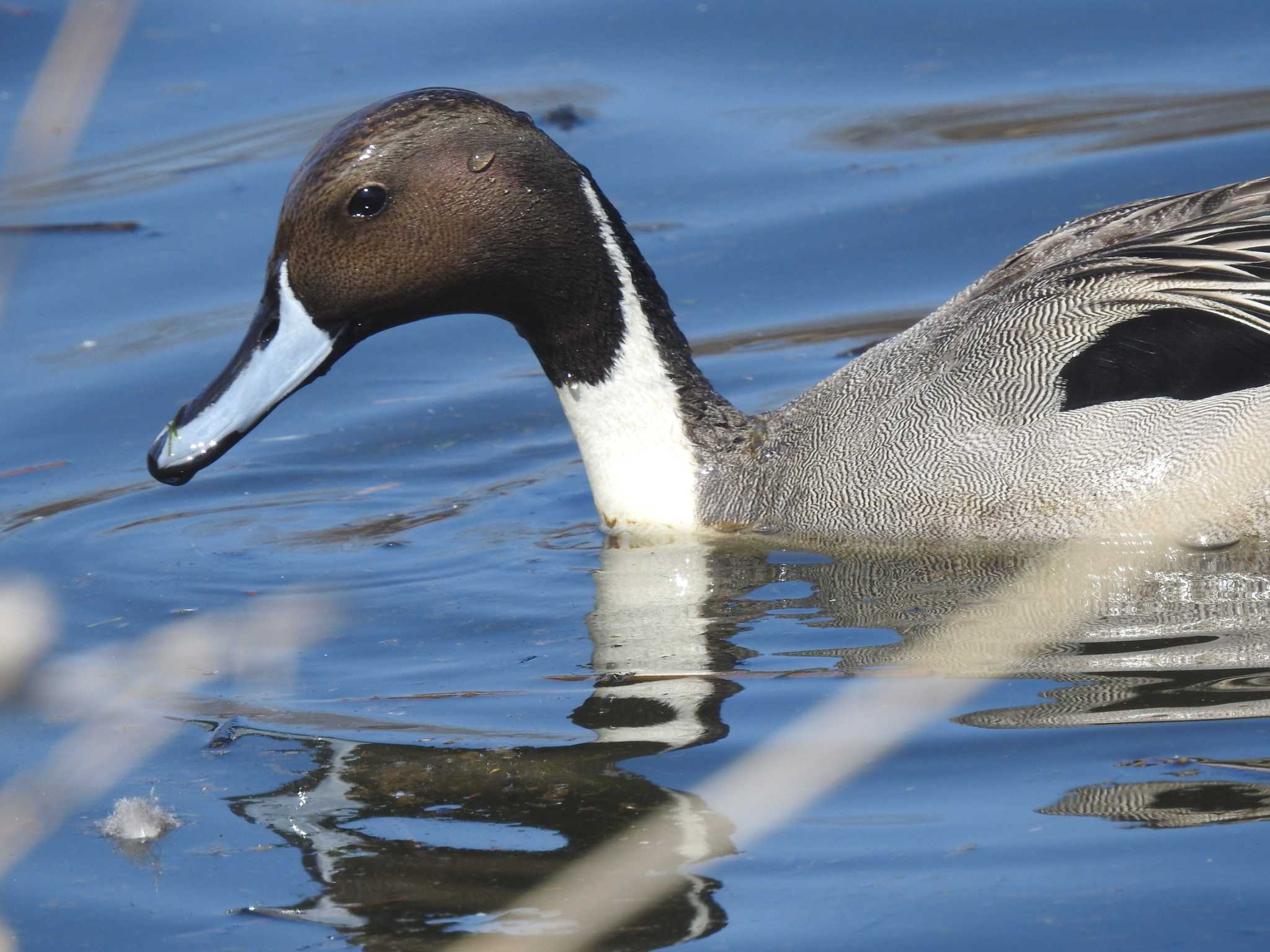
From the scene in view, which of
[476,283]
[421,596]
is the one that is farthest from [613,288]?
[421,596]

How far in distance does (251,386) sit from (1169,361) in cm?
209

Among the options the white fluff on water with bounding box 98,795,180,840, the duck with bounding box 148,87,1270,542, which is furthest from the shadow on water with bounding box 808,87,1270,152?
the white fluff on water with bounding box 98,795,180,840

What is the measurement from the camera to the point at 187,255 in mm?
7191

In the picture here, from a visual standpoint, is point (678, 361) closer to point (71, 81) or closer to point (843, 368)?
point (843, 368)

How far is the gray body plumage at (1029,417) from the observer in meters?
4.23

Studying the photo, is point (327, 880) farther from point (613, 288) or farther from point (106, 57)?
point (613, 288)

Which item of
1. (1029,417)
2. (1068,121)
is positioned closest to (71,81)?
(1029,417)

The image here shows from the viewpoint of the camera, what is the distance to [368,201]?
4.36m

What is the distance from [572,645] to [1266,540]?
1.56 metres

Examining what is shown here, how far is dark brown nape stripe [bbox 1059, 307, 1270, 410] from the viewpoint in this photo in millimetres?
4246

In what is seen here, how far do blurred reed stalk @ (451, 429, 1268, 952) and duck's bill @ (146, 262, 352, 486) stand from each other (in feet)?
4.97

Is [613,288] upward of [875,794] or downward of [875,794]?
upward

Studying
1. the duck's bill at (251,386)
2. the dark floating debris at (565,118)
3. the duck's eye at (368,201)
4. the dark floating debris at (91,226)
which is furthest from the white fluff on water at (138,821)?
the dark floating debris at (565,118)

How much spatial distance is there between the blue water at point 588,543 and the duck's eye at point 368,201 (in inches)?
36.2
